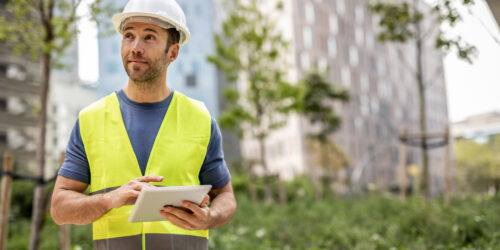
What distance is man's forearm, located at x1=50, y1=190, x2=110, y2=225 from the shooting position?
2029 millimetres

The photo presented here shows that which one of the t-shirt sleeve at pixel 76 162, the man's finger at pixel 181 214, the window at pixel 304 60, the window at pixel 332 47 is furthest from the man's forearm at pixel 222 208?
the window at pixel 332 47

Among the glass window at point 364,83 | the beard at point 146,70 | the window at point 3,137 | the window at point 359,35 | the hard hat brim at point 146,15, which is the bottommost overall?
the beard at point 146,70

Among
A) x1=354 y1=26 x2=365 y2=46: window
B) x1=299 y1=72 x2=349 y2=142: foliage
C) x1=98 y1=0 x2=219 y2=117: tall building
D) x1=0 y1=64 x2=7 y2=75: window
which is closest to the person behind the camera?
x1=299 y1=72 x2=349 y2=142: foliage

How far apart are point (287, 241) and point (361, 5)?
68.5m

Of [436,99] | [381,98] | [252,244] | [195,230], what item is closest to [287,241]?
[252,244]

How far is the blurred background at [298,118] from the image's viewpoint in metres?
7.35

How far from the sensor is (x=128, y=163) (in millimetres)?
2156

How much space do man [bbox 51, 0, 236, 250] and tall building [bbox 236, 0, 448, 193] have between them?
51.7m

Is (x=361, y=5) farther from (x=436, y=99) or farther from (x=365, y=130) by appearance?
(x=436, y=99)

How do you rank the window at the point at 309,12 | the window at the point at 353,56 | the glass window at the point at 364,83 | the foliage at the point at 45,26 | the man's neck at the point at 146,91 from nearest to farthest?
the man's neck at the point at 146,91
the foliage at the point at 45,26
the window at the point at 309,12
the window at the point at 353,56
the glass window at the point at 364,83

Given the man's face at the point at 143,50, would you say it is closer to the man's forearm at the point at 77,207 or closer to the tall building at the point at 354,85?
the man's forearm at the point at 77,207

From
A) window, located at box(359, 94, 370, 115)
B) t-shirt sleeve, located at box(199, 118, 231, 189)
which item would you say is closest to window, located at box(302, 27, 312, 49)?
window, located at box(359, 94, 370, 115)

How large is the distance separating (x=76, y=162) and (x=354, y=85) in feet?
223

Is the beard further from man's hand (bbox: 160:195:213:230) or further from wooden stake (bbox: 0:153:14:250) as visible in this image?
wooden stake (bbox: 0:153:14:250)
